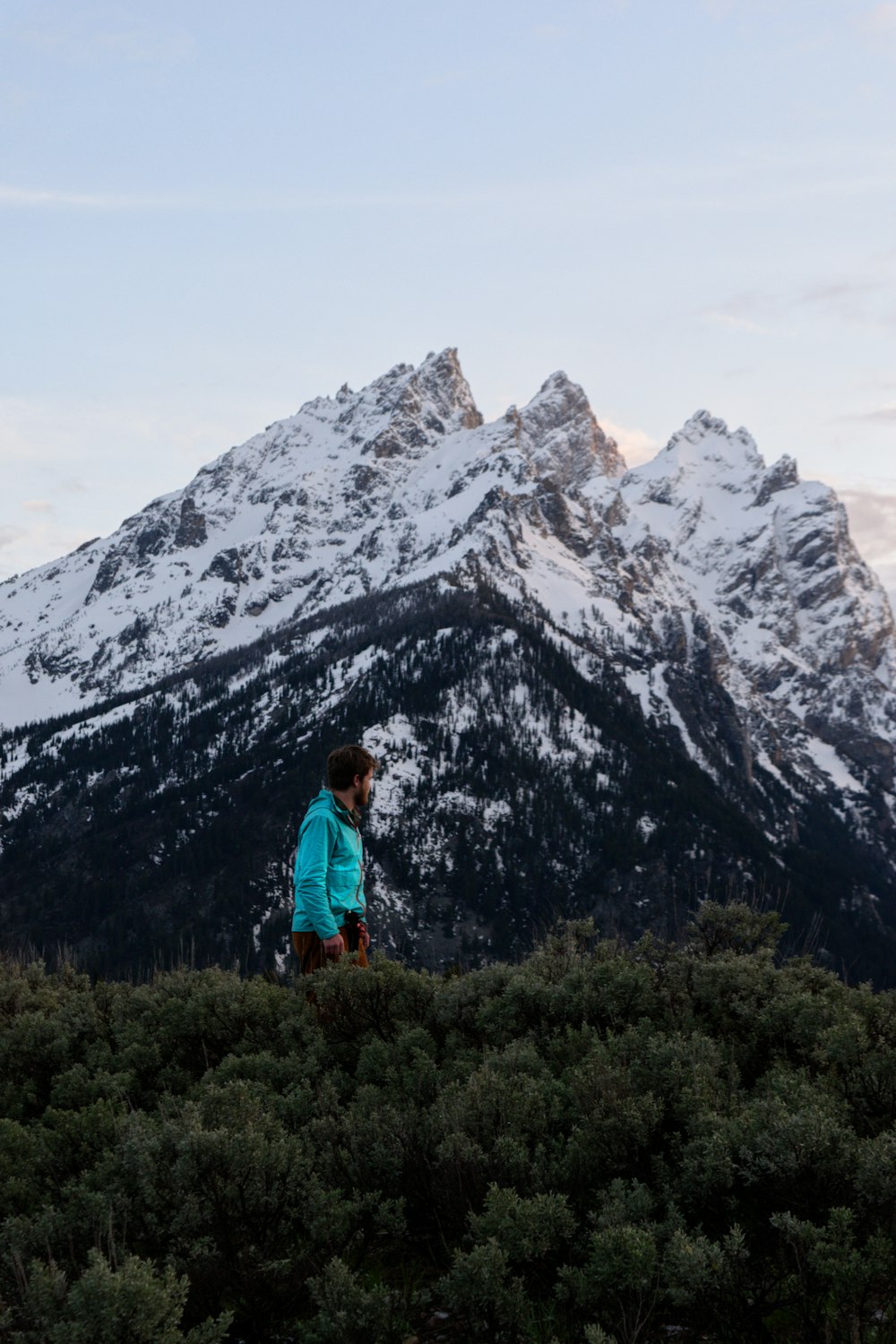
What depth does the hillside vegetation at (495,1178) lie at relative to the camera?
3859mm

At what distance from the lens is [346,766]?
9.04 meters

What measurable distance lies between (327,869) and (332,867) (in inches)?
11.8

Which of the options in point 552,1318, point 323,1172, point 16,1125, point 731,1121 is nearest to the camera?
point 552,1318

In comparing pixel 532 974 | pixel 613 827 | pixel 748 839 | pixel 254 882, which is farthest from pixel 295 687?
pixel 532 974

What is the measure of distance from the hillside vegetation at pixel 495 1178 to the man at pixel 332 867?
1.40m

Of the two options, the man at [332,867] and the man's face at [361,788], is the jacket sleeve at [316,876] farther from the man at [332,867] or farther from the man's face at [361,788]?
the man's face at [361,788]

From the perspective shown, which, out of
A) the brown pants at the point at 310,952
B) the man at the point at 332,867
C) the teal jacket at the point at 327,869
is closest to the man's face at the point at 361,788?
the man at the point at 332,867

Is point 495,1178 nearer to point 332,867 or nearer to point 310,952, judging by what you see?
point 332,867

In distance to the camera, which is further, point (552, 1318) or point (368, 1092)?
point (368, 1092)

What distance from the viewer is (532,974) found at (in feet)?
25.1

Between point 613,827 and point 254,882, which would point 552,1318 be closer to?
point 254,882

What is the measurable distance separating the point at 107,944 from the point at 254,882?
23.3m

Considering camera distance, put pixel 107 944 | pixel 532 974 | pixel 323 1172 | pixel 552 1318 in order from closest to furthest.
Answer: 1. pixel 552 1318
2. pixel 323 1172
3. pixel 532 974
4. pixel 107 944

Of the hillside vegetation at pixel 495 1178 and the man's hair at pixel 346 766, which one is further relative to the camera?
the man's hair at pixel 346 766
